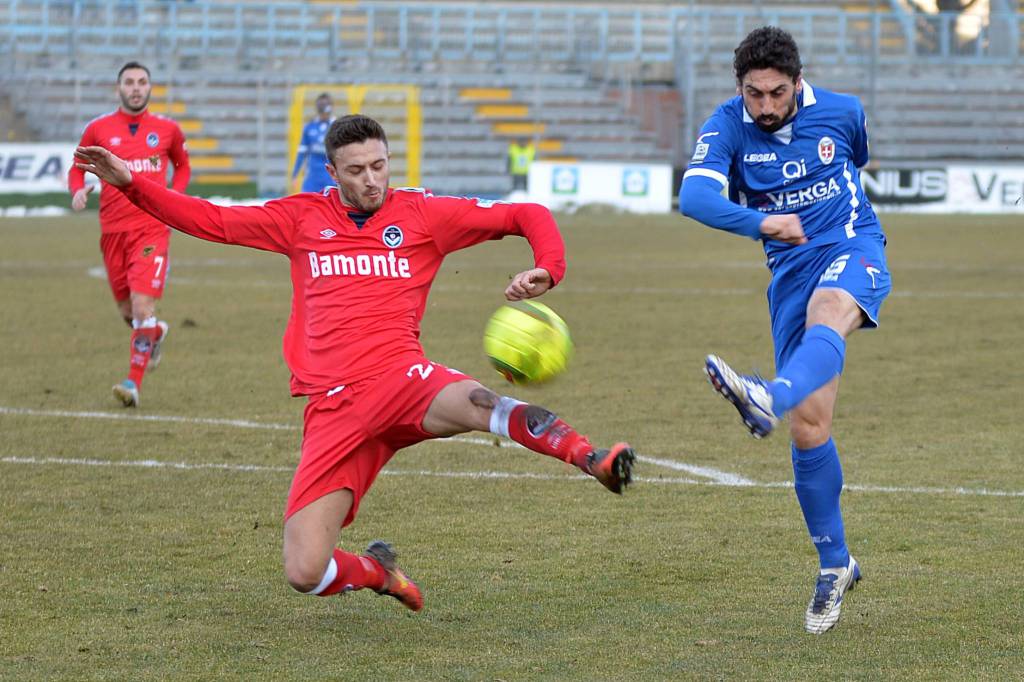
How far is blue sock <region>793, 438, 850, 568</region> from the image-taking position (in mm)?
5441

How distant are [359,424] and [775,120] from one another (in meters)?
1.87

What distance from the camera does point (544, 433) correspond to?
492cm

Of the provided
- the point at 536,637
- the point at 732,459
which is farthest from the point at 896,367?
the point at 536,637

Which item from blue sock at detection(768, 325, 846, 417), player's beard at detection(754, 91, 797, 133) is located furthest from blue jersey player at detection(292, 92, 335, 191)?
blue sock at detection(768, 325, 846, 417)

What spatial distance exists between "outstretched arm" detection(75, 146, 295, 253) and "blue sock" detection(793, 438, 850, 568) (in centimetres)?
198

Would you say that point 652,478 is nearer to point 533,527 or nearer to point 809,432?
point 533,527

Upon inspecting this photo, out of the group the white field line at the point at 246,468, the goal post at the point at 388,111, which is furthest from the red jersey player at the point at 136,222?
the goal post at the point at 388,111

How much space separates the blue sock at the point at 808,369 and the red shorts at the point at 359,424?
3.53 ft

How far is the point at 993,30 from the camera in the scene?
43062 mm

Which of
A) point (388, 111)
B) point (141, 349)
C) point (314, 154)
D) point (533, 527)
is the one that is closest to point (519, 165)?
point (388, 111)

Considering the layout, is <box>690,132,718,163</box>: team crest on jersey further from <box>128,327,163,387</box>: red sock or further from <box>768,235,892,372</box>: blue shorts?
<box>128,327,163,387</box>: red sock

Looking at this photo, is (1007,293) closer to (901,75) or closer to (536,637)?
(536,637)

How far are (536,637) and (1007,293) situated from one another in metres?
13.7

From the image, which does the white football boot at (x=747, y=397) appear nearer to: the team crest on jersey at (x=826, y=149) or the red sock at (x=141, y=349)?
the team crest on jersey at (x=826, y=149)
